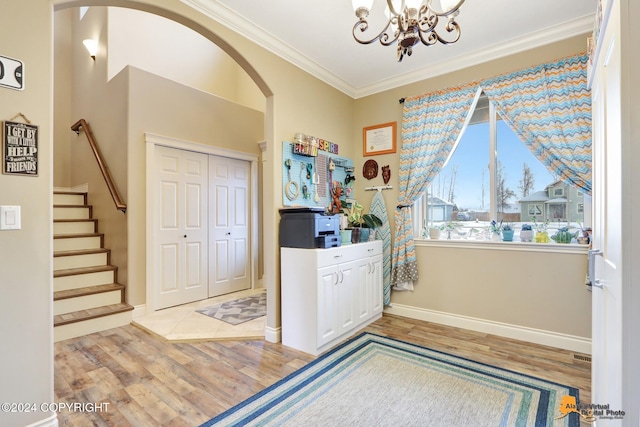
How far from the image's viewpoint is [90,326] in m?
3.00

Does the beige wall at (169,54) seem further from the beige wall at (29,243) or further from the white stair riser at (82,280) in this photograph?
the beige wall at (29,243)

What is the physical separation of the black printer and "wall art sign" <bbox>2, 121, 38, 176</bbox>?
1.70 m

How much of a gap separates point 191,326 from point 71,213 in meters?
2.68

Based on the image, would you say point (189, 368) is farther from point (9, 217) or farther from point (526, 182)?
point (526, 182)

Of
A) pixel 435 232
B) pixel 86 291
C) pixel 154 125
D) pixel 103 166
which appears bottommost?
pixel 86 291

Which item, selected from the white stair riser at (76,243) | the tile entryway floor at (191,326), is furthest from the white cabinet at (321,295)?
the white stair riser at (76,243)

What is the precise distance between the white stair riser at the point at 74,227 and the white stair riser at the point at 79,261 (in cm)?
60

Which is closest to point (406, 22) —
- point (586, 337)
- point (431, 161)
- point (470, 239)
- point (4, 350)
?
point (431, 161)

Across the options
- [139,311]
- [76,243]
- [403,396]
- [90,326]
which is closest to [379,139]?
[403,396]

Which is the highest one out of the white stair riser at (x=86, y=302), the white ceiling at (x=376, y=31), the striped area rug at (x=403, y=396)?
the white ceiling at (x=376, y=31)

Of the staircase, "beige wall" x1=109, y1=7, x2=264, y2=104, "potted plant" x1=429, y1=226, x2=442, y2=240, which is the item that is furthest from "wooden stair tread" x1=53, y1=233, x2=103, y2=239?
"potted plant" x1=429, y1=226, x2=442, y2=240

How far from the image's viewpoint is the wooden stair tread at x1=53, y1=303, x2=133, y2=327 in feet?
9.39

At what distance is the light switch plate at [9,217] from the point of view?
143 cm

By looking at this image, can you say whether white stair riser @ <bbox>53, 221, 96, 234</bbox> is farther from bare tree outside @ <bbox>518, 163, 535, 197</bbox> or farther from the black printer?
bare tree outside @ <bbox>518, 163, 535, 197</bbox>
